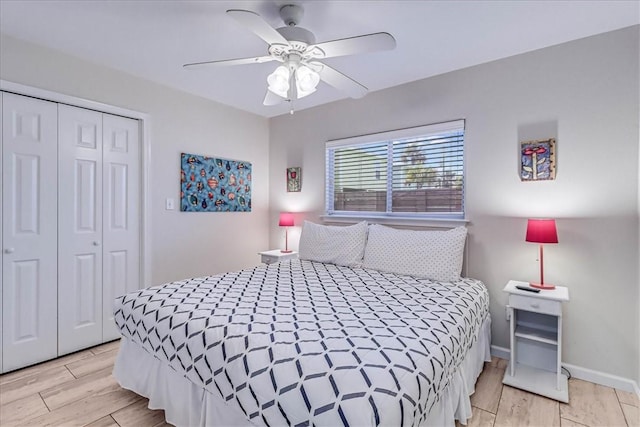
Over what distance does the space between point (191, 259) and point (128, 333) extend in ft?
5.06

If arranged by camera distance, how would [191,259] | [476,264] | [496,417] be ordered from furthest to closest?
[191,259]
[476,264]
[496,417]

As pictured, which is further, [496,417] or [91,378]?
[91,378]

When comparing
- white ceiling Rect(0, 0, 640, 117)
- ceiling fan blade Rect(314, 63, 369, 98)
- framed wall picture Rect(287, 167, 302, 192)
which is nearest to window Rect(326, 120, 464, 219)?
framed wall picture Rect(287, 167, 302, 192)

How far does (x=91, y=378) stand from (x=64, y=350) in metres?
0.57

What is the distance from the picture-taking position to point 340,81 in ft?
6.72

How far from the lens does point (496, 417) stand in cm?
178

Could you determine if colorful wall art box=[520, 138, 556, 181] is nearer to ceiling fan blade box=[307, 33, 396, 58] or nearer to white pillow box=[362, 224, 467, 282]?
white pillow box=[362, 224, 467, 282]

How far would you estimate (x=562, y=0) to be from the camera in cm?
179

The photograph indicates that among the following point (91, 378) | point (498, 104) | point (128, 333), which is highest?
point (498, 104)

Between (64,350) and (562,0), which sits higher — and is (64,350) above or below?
below

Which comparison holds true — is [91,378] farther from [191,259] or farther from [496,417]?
[496,417]

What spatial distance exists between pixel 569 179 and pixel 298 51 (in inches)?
82.1

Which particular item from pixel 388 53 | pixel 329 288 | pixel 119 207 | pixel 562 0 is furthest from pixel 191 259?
pixel 562 0

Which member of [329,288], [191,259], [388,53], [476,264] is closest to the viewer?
[329,288]
